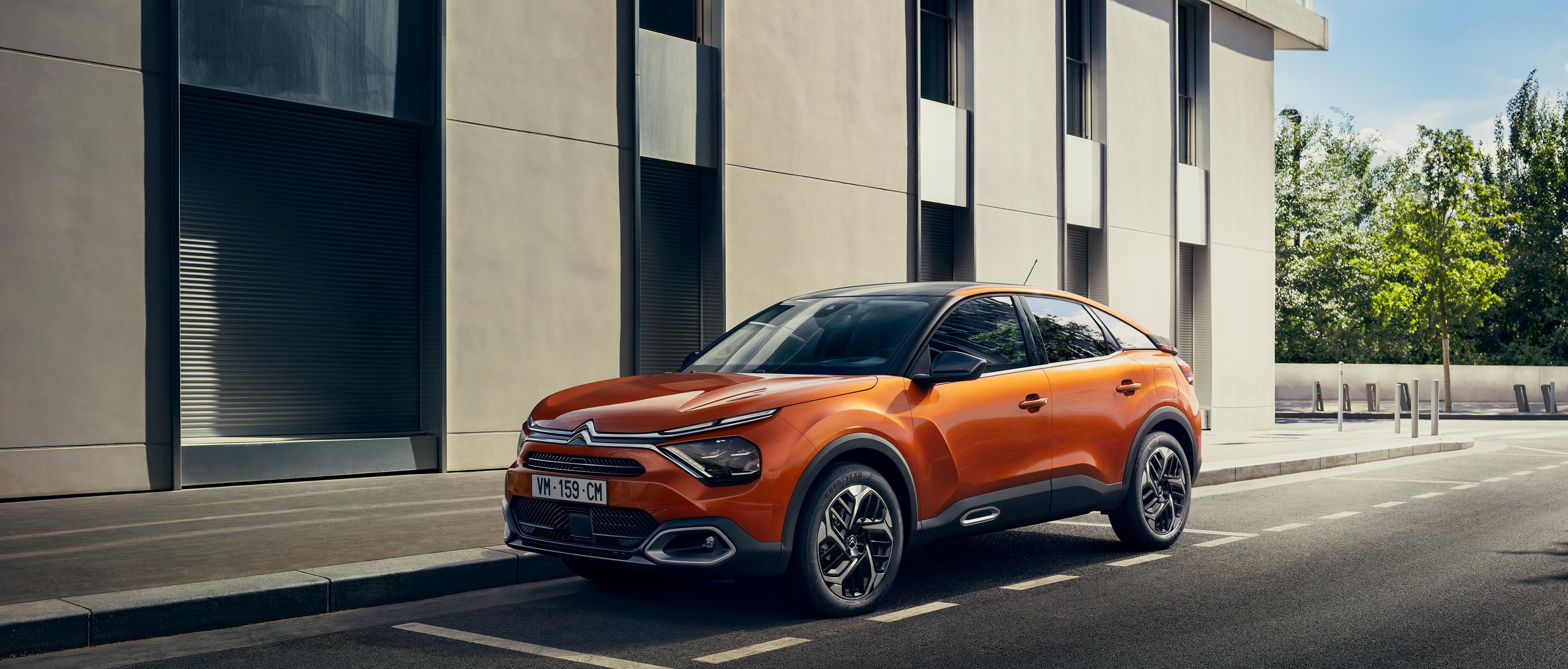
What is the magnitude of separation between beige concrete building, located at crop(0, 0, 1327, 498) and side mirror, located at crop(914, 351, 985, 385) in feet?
21.3

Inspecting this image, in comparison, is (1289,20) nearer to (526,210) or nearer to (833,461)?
(526,210)

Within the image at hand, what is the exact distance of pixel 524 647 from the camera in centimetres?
500

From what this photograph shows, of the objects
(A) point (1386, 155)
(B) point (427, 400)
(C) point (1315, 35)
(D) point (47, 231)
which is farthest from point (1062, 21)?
(A) point (1386, 155)

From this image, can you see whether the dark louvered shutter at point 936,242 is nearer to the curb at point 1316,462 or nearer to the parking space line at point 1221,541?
the curb at point 1316,462

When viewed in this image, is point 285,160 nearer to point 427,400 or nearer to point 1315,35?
point 427,400

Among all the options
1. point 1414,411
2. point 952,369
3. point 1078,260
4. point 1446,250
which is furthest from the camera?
point 1446,250

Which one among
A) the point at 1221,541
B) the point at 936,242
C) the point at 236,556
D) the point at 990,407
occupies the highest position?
the point at 936,242

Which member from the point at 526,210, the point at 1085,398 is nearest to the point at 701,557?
the point at 1085,398

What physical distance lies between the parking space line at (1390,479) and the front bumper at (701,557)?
9.70m

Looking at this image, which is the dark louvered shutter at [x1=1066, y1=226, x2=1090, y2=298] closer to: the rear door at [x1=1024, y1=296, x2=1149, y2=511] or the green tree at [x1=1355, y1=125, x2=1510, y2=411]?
the rear door at [x1=1024, y1=296, x2=1149, y2=511]

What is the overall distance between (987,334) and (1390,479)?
8.50m

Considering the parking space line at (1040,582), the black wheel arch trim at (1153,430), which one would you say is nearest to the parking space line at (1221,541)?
the black wheel arch trim at (1153,430)

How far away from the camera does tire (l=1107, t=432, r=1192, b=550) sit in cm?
717

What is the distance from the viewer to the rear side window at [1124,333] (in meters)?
7.35
